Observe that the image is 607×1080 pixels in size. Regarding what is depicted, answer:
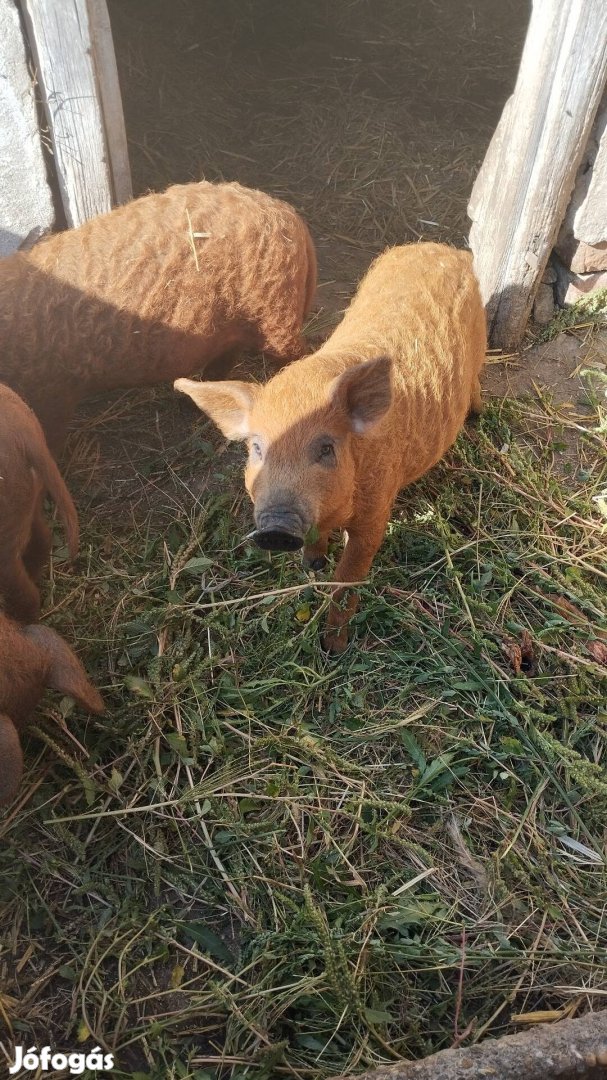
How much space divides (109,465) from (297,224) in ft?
5.46

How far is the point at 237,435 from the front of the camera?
310cm

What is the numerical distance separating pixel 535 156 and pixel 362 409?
2.24 m

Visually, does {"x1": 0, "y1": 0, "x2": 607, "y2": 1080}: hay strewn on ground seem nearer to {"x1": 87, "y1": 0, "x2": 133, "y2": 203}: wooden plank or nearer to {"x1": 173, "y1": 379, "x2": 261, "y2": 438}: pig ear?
{"x1": 173, "y1": 379, "x2": 261, "y2": 438}: pig ear

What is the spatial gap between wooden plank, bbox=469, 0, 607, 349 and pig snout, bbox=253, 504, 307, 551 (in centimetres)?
268

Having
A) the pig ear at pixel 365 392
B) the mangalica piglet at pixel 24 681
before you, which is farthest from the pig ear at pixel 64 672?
the pig ear at pixel 365 392

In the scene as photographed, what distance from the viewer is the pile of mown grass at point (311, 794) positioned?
8.38ft

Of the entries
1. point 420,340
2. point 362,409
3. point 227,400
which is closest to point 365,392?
point 362,409

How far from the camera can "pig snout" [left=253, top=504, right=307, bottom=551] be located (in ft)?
8.61

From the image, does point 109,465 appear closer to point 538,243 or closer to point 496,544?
point 496,544

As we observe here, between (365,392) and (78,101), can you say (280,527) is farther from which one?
(78,101)

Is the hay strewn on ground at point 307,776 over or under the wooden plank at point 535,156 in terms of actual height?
under

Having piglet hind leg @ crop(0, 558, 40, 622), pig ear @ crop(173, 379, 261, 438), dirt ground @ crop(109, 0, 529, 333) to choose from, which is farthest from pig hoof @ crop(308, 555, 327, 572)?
dirt ground @ crop(109, 0, 529, 333)

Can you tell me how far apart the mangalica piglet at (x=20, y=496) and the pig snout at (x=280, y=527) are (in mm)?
1092

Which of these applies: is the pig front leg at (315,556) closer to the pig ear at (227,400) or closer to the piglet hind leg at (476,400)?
the pig ear at (227,400)
